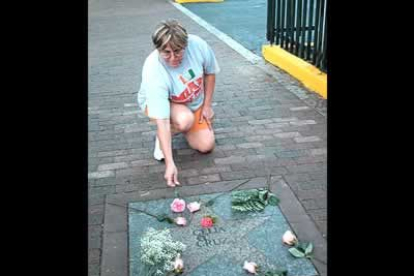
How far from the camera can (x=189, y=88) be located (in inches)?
143

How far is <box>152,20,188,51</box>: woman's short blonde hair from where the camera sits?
3.17 meters

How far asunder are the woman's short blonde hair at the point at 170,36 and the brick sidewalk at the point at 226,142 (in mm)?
928

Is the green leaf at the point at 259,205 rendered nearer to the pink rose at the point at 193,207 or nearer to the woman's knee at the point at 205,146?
the pink rose at the point at 193,207

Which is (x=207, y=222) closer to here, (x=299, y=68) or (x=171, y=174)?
(x=171, y=174)

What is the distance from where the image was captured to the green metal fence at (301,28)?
5316 millimetres

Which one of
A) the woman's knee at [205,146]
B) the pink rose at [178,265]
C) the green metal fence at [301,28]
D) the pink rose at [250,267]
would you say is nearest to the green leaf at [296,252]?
the pink rose at [250,267]

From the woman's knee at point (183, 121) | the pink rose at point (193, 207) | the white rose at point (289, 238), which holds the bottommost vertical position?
the pink rose at point (193, 207)

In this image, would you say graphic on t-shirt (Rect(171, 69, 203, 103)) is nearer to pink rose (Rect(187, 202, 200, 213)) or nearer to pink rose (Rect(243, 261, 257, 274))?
pink rose (Rect(187, 202, 200, 213))

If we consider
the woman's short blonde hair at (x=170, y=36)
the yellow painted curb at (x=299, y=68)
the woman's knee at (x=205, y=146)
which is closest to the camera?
the woman's short blonde hair at (x=170, y=36)

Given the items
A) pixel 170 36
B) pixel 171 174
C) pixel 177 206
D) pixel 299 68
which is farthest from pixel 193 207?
pixel 299 68

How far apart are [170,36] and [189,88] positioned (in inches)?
22.1
